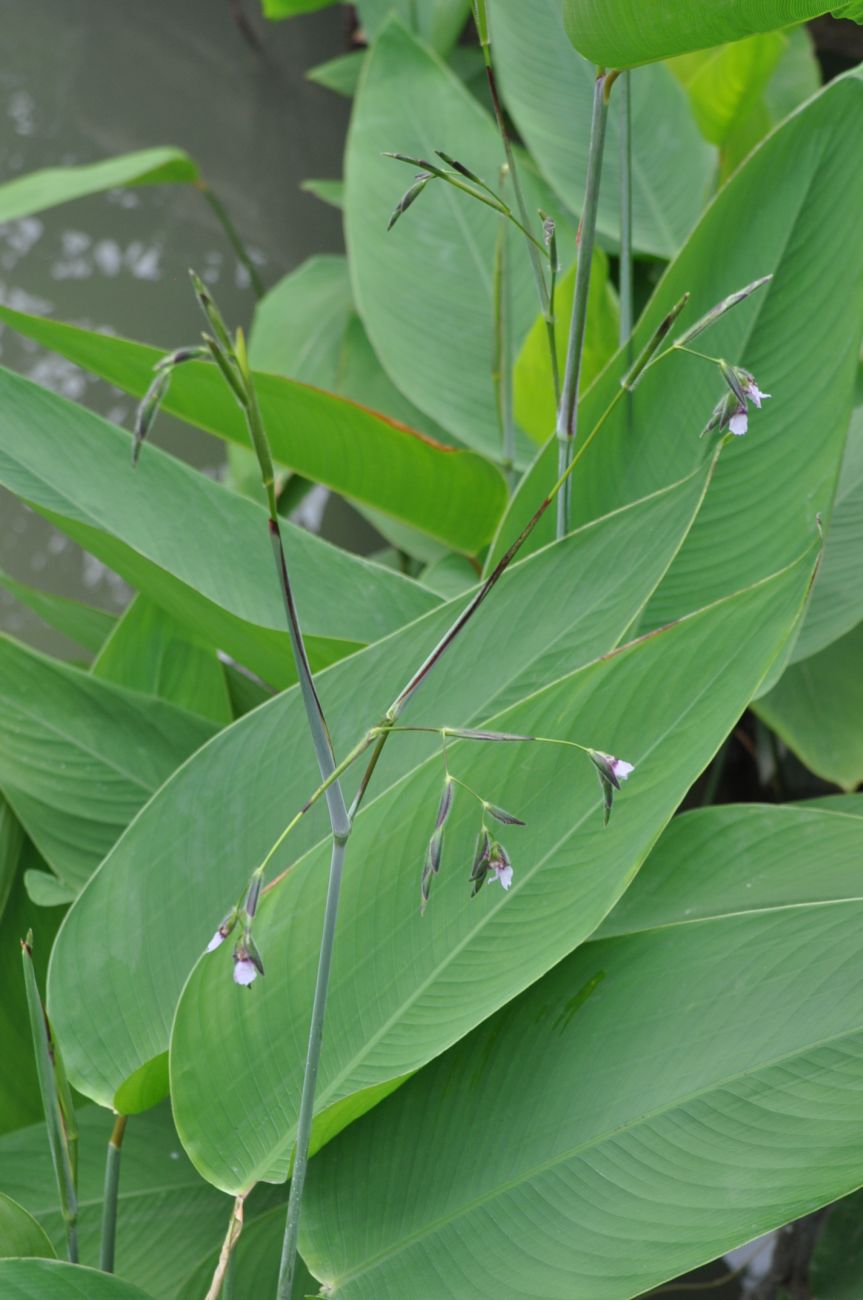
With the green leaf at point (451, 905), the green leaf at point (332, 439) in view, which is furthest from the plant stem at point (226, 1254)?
the green leaf at point (332, 439)

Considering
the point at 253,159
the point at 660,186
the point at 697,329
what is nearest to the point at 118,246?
the point at 253,159

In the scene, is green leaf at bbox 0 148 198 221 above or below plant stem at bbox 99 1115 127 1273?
above

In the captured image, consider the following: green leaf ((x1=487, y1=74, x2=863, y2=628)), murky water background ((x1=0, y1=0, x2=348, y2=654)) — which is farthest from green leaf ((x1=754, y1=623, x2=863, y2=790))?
murky water background ((x1=0, y1=0, x2=348, y2=654))

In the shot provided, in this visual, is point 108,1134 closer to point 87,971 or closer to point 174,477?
point 87,971

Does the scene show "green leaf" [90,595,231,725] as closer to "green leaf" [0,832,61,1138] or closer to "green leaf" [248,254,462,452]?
"green leaf" [0,832,61,1138]

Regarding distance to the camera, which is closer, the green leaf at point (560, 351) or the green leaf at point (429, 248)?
the green leaf at point (560, 351)

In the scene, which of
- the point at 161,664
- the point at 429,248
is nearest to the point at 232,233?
the point at 429,248

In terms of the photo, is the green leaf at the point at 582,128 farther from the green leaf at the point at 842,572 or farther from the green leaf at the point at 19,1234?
the green leaf at the point at 19,1234
